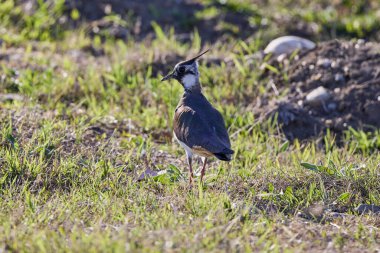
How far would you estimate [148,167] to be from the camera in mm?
6242

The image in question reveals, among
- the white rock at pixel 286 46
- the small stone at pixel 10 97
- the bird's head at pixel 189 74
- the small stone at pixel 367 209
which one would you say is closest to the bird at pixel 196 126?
the bird's head at pixel 189 74

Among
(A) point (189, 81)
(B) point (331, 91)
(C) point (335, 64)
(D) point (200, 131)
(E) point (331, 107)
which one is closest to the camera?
(D) point (200, 131)

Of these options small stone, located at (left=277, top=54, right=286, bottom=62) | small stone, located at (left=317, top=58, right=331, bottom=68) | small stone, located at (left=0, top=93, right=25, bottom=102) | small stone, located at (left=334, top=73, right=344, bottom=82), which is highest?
small stone, located at (left=317, top=58, right=331, bottom=68)

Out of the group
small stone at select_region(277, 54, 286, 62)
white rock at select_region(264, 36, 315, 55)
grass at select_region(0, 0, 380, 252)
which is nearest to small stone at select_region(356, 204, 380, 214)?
grass at select_region(0, 0, 380, 252)

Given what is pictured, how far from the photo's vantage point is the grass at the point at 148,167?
15.1ft

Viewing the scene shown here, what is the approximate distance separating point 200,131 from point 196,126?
10cm

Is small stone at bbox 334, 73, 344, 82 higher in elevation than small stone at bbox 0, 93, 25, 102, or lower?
higher

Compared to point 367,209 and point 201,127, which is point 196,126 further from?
point 367,209

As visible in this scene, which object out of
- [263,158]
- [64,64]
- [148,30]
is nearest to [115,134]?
[263,158]

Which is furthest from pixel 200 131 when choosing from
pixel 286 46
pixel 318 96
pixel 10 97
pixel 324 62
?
pixel 286 46

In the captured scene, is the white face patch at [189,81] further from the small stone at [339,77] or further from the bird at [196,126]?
the small stone at [339,77]

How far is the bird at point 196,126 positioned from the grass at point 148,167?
0.24 m

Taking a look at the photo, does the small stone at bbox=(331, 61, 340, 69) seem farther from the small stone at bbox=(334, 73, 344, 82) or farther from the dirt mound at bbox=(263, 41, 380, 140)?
the small stone at bbox=(334, 73, 344, 82)

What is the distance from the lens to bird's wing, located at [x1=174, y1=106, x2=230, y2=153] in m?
5.70
